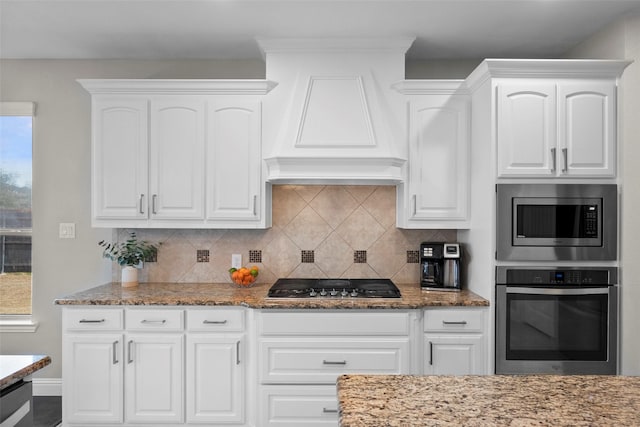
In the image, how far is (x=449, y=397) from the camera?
50.2 inches

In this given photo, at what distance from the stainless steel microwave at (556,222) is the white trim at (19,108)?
11.1ft

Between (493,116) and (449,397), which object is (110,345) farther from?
(493,116)

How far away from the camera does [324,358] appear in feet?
9.23

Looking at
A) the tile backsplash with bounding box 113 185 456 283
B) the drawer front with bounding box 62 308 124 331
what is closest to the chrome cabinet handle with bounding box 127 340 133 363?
the drawer front with bounding box 62 308 124 331

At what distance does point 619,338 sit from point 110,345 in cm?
302

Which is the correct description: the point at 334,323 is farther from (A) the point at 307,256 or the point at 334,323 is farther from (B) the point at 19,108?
(B) the point at 19,108

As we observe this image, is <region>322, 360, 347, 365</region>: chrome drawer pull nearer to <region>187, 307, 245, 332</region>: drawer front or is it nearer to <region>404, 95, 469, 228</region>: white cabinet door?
<region>187, 307, 245, 332</region>: drawer front

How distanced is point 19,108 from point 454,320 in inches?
137

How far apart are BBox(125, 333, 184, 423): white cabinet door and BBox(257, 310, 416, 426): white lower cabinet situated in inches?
20.6

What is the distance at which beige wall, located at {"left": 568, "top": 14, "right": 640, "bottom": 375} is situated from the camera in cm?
268

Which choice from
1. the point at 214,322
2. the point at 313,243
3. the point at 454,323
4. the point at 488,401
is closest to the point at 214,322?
the point at 214,322

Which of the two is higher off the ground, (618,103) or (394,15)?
(394,15)

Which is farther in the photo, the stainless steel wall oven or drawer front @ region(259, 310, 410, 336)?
drawer front @ region(259, 310, 410, 336)

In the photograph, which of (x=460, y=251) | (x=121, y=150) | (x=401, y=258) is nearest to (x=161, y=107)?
(x=121, y=150)
